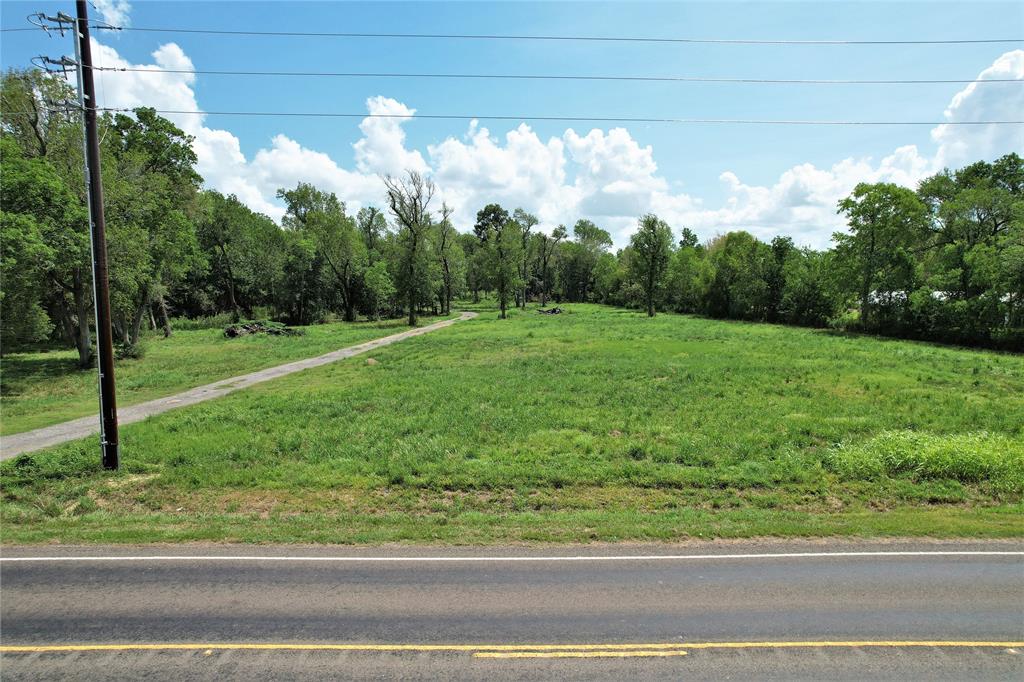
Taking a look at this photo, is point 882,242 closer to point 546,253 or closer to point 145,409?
point 145,409

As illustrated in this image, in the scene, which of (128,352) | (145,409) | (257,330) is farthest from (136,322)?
(145,409)

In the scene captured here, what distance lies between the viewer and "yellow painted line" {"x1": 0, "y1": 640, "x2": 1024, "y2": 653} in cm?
676

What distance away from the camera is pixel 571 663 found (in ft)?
21.3

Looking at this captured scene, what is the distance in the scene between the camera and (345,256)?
7306 centimetres

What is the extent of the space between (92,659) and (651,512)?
1000cm

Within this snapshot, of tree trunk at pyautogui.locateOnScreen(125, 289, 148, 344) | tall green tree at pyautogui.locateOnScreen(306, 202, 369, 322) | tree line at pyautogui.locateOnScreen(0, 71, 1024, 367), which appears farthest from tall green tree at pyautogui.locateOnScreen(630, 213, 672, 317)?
tree trunk at pyautogui.locateOnScreen(125, 289, 148, 344)

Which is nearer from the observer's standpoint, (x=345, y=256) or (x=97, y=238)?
(x=97, y=238)

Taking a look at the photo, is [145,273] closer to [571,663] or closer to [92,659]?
[92,659]

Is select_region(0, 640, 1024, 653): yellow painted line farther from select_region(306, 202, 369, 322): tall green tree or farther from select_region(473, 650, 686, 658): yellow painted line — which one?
select_region(306, 202, 369, 322): tall green tree

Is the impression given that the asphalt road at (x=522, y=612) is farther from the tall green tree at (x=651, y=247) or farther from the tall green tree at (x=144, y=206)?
the tall green tree at (x=651, y=247)

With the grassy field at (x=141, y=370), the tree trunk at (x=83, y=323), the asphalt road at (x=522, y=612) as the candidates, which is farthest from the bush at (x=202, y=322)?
the asphalt road at (x=522, y=612)

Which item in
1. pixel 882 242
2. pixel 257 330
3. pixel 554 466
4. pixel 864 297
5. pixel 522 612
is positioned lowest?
pixel 522 612

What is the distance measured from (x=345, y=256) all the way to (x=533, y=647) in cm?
7235

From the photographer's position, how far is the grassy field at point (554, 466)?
36.2 feet
